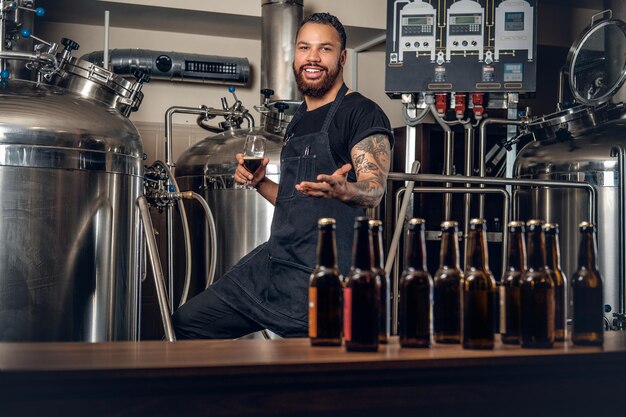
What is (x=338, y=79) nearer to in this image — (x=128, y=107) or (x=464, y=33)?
(x=128, y=107)

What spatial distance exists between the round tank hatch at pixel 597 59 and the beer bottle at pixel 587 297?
2762 millimetres

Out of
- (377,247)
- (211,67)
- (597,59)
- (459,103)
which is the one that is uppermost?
(211,67)

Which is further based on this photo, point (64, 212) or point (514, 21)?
point (514, 21)

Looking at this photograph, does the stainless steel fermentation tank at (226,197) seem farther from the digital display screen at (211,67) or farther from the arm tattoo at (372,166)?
the arm tattoo at (372,166)

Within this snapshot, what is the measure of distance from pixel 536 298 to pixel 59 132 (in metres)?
2.06

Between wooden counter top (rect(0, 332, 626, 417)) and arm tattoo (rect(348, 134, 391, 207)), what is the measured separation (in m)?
0.70

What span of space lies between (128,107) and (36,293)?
3.54 feet

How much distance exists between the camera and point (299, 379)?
1.39 m

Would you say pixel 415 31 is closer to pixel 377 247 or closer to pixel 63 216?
pixel 63 216

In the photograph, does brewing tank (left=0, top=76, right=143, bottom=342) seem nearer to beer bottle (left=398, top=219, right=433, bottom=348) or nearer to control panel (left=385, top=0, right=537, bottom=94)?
beer bottle (left=398, top=219, right=433, bottom=348)

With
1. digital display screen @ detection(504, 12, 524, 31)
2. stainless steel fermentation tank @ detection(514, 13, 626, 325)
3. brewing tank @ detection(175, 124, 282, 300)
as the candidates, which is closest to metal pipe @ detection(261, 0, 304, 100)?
brewing tank @ detection(175, 124, 282, 300)

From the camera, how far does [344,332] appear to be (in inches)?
62.7

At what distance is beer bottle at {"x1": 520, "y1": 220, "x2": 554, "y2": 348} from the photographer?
65.3 inches

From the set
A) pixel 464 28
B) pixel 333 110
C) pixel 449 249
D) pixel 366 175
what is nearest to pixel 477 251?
pixel 449 249
